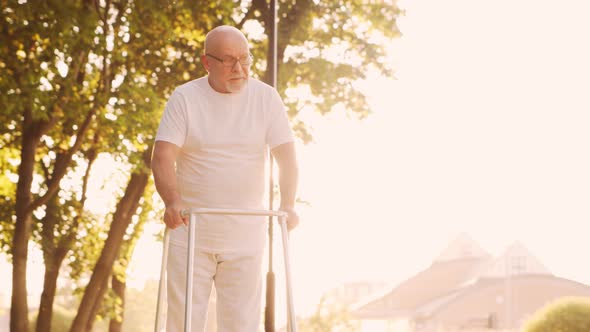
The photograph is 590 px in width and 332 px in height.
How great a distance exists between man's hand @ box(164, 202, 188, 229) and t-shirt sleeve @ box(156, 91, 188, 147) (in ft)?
1.07

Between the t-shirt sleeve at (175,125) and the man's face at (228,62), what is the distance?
8.8 inches

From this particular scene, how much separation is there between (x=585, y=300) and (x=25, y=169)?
1021cm

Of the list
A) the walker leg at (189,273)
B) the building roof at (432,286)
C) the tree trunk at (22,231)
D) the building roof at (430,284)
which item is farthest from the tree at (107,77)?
the building roof at (430,284)

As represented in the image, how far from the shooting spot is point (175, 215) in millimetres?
4160

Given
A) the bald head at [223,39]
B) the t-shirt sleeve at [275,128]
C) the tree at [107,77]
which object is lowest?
the t-shirt sleeve at [275,128]

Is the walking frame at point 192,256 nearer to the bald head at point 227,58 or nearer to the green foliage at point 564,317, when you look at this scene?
the bald head at point 227,58

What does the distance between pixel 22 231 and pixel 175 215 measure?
9.47 metres

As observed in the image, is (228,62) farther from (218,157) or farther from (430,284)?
(430,284)

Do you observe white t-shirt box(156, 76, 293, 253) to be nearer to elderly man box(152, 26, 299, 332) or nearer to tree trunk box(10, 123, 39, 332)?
elderly man box(152, 26, 299, 332)

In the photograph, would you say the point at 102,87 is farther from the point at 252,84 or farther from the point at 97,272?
the point at 252,84

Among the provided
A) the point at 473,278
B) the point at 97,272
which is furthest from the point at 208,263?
the point at 473,278

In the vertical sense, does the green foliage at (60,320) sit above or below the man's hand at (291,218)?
below

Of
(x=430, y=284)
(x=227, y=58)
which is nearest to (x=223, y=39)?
(x=227, y=58)

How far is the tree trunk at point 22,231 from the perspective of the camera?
1290 centimetres
